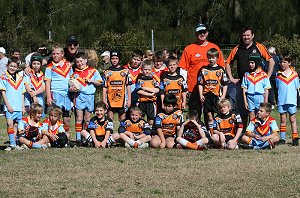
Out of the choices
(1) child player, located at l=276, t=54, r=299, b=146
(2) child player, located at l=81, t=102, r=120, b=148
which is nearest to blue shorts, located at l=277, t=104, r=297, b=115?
(1) child player, located at l=276, t=54, r=299, b=146

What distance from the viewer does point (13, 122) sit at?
13.2 meters

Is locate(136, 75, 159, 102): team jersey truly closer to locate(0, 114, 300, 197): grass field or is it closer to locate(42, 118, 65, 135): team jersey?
locate(0, 114, 300, 197): grass field

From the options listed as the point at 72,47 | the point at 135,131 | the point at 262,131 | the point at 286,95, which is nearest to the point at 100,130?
the point at 135,131

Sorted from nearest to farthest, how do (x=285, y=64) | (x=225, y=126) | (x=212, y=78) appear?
(x=225, y=126) < (x=212, y=78) < (x=285, y=64)

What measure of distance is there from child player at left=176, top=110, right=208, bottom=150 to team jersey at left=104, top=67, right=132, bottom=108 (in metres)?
1.45

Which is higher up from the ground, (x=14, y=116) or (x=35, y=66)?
(x=35, y=66)

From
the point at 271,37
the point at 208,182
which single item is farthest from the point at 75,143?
the point at 271,37

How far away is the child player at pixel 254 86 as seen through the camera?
13438 millimetres

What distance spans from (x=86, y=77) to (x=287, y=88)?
3.58 m

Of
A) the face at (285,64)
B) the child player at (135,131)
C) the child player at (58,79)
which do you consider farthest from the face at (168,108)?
the face at (285,64)

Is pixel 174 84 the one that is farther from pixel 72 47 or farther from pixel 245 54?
pixel 72 47

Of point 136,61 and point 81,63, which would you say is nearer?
point 81,63

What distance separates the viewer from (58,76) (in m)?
13.6

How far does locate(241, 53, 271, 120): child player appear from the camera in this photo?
44.1 ft
